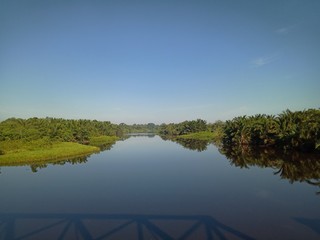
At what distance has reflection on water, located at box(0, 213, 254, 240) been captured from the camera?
14617 mm

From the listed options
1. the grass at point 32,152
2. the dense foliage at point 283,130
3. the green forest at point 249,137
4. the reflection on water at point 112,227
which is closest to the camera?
the reflection on water at point 112,227

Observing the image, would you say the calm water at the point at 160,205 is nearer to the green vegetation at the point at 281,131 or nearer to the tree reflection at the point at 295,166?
the tree reflection at the point at 295,166

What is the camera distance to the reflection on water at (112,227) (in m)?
14.6

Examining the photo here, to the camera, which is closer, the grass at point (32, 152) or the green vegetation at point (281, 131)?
the green vegetation at point (281, 131)

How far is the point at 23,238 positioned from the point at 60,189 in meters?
13.5

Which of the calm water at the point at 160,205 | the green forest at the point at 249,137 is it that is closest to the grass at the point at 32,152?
the green forest at the point at 249,137

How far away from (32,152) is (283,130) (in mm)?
47836

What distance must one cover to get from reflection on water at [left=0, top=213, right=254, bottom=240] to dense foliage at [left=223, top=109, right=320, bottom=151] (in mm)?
28773

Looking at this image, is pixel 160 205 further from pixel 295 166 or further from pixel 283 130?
pixel 283 130

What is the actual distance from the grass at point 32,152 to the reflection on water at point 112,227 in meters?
29.6

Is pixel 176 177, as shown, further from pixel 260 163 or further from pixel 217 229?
pixel 217 229

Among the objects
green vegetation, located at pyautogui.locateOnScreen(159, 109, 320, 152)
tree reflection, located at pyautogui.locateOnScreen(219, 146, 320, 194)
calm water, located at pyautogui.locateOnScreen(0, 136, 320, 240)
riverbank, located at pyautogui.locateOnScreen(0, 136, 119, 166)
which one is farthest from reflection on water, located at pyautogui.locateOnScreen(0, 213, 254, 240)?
riverbank, located at pyautogui.locateOnScreen(0, 136, 119, 166)

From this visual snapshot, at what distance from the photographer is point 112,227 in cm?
1622

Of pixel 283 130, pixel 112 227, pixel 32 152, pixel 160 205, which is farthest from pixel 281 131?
pixel 32 152
